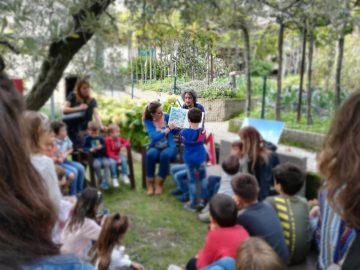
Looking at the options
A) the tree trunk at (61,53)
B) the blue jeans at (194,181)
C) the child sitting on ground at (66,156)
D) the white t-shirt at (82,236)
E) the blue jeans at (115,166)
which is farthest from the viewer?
the blue jeans at (115,166)

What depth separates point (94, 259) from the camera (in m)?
3.11

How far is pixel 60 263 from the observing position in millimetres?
924

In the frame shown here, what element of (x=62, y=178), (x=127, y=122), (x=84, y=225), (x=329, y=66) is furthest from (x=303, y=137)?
(x=84, y=225)

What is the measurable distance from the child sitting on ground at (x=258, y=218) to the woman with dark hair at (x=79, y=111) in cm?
256

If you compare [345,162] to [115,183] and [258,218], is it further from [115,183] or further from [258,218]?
[115,183]

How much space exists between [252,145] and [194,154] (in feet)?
3.64

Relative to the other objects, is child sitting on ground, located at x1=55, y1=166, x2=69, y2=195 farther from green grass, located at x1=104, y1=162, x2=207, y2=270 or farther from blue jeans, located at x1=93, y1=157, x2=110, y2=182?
blue jeans, located at x1=93, y1=157, x2=110, y2=182

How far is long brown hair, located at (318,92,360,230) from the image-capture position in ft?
4.34

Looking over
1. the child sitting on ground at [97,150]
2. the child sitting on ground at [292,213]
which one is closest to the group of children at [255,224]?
the child sitting on ground at [292,213]

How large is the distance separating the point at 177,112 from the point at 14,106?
1.24 feet

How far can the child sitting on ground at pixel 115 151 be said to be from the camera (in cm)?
588

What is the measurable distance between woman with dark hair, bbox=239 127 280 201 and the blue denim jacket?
11.5ft

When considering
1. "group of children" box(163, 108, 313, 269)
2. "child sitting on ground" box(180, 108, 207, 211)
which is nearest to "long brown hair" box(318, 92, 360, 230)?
"child sitting on ground" box(180, 108, 207, 211)

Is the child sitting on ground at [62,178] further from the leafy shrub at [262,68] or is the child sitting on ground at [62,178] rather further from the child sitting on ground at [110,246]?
the leafy shrub at [262,68]
